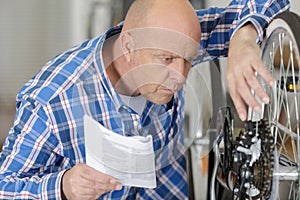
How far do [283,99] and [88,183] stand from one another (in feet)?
1.12

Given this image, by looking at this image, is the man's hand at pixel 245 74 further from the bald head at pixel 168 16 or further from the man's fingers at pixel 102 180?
the man's fingers at pixel 102 180

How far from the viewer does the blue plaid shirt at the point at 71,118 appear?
1037 millimetres

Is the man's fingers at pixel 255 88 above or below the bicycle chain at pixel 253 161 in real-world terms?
above

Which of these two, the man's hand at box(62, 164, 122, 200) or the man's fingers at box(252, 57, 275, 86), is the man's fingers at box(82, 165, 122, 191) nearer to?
the man's hand at box(62, 164, 122, 200)

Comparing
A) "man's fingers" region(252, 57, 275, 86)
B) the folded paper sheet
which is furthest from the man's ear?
"man's fingers" region(252, 57, 275, 86)

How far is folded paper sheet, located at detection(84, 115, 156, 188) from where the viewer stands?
0.95 metres

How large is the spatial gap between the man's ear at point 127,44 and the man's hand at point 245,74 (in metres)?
0.16

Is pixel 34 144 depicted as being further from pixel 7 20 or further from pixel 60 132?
pixel 7 20

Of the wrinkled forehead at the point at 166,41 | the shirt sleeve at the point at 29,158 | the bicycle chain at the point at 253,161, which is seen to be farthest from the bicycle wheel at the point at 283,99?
the shirt sleeve at the point at 29,158

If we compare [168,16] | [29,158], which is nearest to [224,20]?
[168,16]

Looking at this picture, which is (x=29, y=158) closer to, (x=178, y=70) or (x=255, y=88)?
(x=178, y=70)

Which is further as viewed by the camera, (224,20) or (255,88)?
(224,20)

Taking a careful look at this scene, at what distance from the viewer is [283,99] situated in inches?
37.1

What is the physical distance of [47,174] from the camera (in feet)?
3.64
